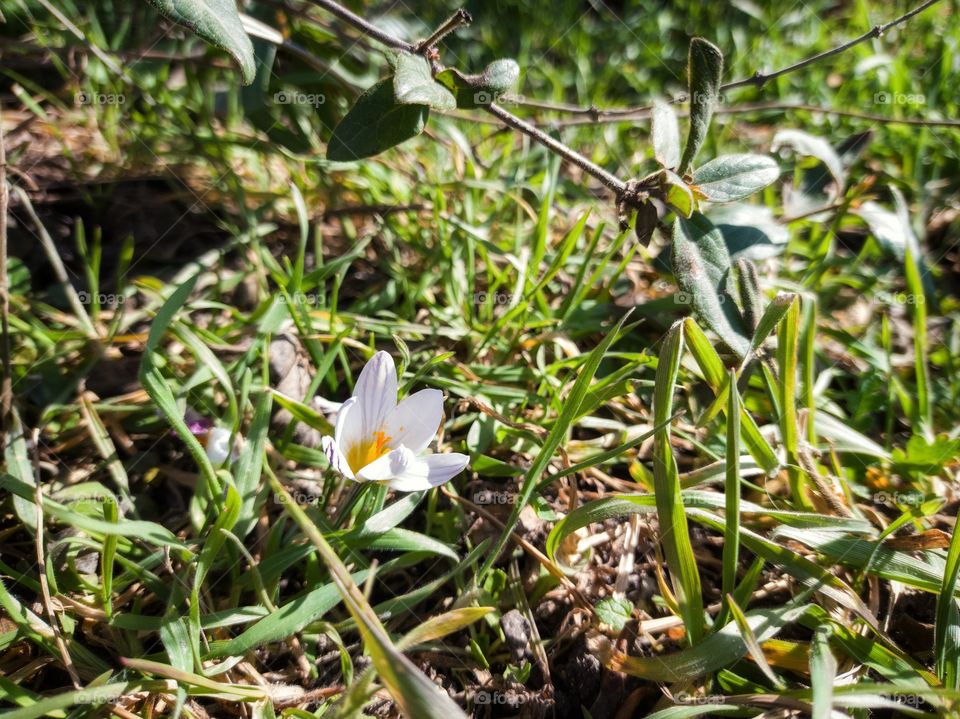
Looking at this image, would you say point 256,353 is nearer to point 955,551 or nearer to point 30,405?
point 30,405

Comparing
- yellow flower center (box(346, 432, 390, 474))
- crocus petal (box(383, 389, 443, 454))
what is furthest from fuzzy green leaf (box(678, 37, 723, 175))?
yellow flower center (box(346, 432, 390, 474))

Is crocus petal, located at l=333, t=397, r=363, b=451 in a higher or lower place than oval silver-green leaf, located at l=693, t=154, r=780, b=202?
lower

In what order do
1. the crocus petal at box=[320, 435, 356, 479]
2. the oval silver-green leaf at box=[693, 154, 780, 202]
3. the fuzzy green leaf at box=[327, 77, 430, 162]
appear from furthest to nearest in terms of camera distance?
the oval silver-green leaf at box=[693, 154, 780, 202], the fuzzy green leaf at box=[327, 77, 430, 162], the crocus petal at box=[320, 435, 356, 479]

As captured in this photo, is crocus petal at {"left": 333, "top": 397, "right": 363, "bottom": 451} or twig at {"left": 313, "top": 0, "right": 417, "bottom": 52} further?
twig at {"left": 313, "top": 0, "right": 417, "bottom": 52}

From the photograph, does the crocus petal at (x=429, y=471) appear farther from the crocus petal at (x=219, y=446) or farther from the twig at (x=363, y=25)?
the twig at (x=363, y=25)

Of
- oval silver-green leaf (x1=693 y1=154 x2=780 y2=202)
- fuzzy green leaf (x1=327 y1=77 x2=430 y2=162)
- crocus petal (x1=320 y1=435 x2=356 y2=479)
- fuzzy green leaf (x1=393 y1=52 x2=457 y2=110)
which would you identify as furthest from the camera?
oval silver-green leaf (x1=693 y1=154 x2=780 y2=202)

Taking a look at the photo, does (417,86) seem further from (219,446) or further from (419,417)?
Result: (219,446)

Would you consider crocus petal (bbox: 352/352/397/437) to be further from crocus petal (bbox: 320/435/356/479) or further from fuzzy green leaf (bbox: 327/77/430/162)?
fuzzy green leaf (bbox: 327/77/430/162)

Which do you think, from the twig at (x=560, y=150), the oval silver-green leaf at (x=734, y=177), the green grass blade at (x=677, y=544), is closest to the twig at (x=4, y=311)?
the twig at (x=560, y=150)
